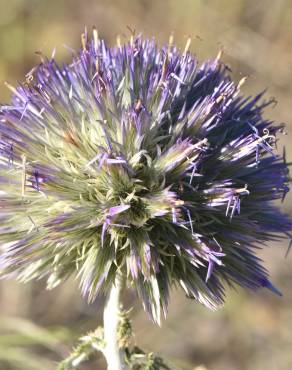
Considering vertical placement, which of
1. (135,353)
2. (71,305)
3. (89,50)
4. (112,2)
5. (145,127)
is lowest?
(71,305)

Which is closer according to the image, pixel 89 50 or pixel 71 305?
pixel 89 50

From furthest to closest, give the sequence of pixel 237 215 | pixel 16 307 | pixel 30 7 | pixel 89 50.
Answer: pixel 30 7
pixel 16 307
pixel 89 50
pixel 237 215

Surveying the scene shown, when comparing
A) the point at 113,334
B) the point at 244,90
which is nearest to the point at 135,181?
the point at 113,334

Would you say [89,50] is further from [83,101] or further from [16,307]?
[16,307]

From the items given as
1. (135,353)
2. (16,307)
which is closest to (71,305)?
(16,307)

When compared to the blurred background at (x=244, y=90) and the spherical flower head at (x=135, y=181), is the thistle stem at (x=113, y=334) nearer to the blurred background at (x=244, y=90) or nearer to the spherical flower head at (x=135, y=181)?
the spherical flower head at (x=135, y=181)

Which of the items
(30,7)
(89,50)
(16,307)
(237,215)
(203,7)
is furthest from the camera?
(30,7)

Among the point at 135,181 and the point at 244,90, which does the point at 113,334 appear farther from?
the point at 244,90
